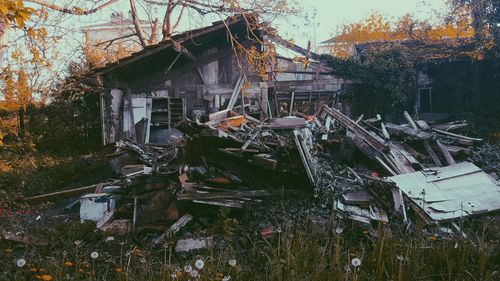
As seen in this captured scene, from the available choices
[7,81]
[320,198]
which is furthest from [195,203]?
[7,81]

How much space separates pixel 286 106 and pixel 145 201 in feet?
36.5

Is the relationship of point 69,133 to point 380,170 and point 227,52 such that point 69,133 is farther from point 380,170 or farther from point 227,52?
point 380,170

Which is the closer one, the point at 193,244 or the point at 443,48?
the point at 193,244

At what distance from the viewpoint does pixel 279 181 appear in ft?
21.9

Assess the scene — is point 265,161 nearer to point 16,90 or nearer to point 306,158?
point 306,158

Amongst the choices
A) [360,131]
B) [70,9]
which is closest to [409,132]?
[360,131]

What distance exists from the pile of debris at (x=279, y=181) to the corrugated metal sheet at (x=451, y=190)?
0.02m

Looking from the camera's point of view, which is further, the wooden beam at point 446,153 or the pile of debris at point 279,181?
the wooden beam at point 446,153

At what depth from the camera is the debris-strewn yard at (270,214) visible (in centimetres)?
404

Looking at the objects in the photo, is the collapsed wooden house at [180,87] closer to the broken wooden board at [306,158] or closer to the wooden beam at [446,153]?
the wooden beam at [446,153]

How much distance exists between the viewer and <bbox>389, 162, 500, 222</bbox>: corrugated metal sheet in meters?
6.41

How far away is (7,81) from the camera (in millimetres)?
9891

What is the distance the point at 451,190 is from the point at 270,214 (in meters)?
3.65

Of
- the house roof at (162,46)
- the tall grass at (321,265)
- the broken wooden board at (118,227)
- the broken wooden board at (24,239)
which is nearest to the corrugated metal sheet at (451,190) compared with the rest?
the tall grass at (321,265)
